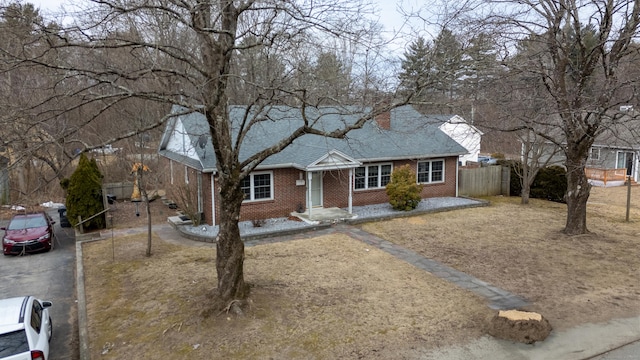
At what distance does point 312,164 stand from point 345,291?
25.4 ft

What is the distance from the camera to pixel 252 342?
26.2 ft

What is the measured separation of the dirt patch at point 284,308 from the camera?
7906mm

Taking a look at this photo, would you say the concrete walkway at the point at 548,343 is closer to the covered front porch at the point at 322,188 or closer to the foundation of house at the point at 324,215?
the foundation of house at the point at 324,215

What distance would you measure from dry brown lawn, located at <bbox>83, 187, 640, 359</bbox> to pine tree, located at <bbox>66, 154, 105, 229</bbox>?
1875 millimetres

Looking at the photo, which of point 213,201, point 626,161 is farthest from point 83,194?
point 626,161

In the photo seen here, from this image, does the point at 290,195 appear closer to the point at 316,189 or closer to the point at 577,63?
the point at 316,189

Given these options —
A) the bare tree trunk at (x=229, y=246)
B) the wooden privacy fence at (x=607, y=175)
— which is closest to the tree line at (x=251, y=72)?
the bare tree trunk at (x=229, y=246)

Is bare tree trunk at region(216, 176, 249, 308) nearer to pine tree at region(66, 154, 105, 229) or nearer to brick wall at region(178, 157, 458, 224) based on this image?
brick wall at region(178, 157, 458, 224)

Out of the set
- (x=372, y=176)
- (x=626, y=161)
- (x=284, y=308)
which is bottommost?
(x=284, y=308)

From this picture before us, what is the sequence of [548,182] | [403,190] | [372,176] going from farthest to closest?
[548,182] → [372,176] → [403,190]

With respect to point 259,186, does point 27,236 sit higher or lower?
lower

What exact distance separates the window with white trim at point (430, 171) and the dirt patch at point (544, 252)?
2995 mm

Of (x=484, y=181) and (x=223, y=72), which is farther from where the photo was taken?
(x=484, y=181)

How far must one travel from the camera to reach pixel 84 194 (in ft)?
55.6
